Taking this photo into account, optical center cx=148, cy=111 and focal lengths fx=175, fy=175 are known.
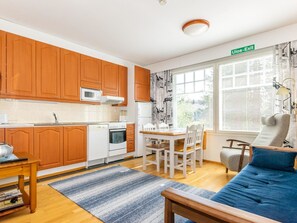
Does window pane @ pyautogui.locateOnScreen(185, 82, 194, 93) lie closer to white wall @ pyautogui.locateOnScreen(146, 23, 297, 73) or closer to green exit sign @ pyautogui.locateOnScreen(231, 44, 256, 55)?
white wall @ pyautogui.locateOnScreen(146, 23, 297, 73)

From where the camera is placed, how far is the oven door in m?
4.01

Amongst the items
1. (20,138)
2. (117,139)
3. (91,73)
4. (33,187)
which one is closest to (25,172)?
(33,187)

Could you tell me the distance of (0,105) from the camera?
296cm

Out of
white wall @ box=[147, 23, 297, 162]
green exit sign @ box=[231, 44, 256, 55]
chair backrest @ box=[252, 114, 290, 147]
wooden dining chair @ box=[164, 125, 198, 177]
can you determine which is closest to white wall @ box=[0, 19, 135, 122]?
white wall @ box=[147, 23, 297, 162]

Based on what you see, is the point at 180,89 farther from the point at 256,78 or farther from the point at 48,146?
the point at 48,146

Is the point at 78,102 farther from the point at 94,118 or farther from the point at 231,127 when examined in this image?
the point at 231,127

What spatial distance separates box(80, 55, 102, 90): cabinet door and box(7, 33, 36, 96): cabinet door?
0.94 m

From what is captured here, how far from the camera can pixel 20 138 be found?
274 cm

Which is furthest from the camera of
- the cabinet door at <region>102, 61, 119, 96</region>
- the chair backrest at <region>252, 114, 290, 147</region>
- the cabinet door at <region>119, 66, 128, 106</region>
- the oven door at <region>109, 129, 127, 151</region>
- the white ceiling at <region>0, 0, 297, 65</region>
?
the cabinet door at <region>119, 66, 128, 106</region>

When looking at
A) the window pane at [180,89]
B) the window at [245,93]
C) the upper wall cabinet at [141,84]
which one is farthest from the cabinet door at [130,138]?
the window at [245,93]

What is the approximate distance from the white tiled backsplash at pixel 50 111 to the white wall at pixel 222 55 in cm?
212

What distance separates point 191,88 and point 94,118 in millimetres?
2557

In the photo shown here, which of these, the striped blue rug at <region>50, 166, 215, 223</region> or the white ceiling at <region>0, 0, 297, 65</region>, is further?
the white ceiling at <region>0, 0, 297, 65</region>

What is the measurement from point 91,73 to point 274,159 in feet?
12.0
